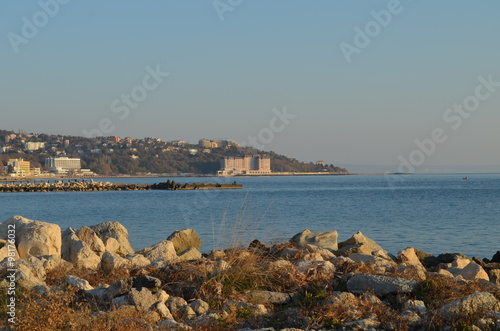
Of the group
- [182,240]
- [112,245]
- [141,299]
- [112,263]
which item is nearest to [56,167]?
[182,240]

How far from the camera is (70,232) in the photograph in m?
14.3

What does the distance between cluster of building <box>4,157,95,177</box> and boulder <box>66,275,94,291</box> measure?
562 feet

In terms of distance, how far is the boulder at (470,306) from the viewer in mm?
7771

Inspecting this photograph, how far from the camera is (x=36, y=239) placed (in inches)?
492

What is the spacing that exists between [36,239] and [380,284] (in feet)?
22.7

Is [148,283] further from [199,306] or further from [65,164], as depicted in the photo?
[65,164]

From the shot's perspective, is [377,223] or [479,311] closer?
[479,311]

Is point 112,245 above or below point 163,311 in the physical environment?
above

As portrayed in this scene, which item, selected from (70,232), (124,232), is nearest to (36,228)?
(70,232)

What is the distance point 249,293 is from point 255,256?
2.98 ft

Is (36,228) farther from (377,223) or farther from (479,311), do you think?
(377,223)

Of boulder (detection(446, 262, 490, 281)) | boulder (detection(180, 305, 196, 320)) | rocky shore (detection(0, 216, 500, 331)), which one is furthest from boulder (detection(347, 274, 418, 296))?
boulder (detection(446, 262, 490, 281))

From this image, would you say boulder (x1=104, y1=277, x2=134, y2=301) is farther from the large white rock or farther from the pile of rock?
the large white rock

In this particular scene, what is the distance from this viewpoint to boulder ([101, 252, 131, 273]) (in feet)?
34.4
